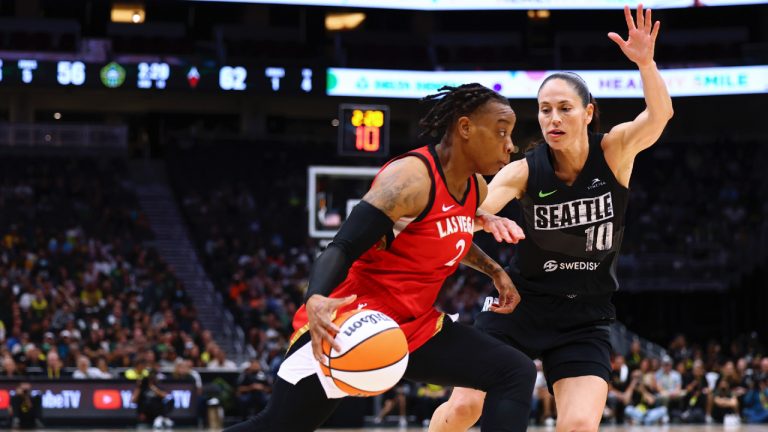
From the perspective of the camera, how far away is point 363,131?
16812 millimetres

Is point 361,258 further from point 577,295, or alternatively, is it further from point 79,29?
point 79,29

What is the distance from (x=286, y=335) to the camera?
23688 millimetres

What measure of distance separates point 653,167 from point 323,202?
19.4 metres

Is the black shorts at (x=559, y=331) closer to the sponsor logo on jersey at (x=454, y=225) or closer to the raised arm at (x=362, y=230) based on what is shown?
the sponsor logo on jersey at (x=454, y=225)

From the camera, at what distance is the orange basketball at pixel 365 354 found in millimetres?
5039

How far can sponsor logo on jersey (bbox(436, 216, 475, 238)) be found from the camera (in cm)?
551

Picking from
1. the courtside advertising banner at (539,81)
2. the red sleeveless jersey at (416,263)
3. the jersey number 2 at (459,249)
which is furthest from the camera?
the courtside advertising banner at (539,81)

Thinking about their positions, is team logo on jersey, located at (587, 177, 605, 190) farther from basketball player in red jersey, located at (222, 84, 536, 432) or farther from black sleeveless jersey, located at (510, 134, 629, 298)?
basketball player in red jersey, located at (222, 84, 536, 432)

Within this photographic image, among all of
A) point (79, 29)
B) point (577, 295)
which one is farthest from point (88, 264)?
point (577, 295)

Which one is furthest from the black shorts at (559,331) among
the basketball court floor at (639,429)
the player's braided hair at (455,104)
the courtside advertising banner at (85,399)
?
the courtside advertising banner at (85,399)

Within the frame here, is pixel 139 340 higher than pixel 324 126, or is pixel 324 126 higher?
pixel 324 126

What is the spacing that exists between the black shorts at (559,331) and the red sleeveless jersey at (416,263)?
1016 mm

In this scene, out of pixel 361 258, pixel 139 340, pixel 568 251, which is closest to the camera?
pixel 361 258

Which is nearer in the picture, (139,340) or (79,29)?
(139,340)
